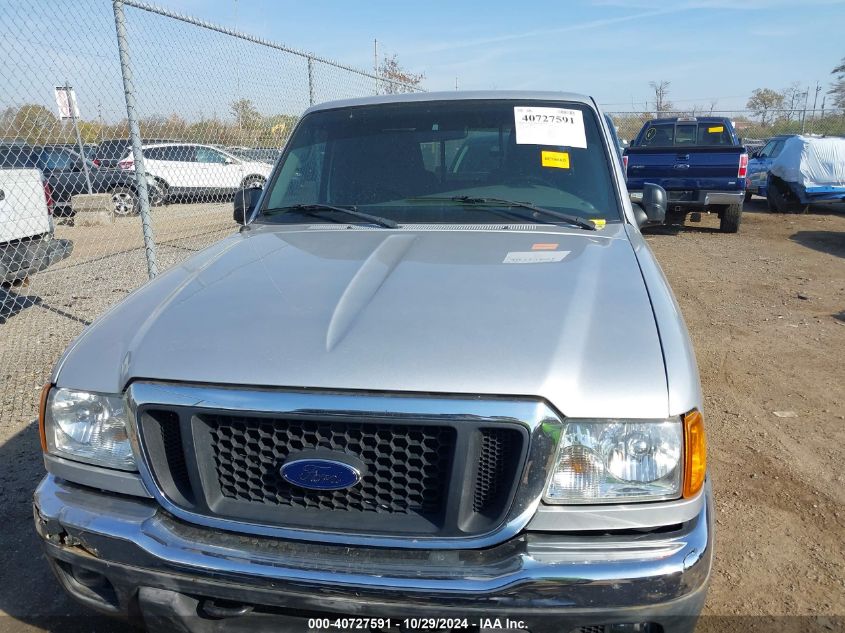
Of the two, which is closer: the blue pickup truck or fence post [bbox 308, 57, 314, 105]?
fence post [bbox 308, 57, 314, 105]

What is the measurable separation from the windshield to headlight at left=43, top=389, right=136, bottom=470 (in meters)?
1.53

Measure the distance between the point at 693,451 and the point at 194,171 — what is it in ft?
34.5

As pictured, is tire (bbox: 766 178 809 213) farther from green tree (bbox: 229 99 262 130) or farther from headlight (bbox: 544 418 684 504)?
headlight (bbox: 544 418 684 504)

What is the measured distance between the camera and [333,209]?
3266 millimetres

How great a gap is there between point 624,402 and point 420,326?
0.60 metres

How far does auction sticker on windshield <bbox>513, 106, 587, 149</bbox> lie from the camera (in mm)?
3342

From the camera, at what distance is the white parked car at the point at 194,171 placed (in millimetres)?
9904

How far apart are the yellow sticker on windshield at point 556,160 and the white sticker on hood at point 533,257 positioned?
31.5 inches

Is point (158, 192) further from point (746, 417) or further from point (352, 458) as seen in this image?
point (352, 458)

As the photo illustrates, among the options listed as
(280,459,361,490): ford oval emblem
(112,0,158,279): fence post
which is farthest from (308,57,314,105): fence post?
(280,459,361,490): ford oval emblem

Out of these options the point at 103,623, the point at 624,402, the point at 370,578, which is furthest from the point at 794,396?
the point at 103,623

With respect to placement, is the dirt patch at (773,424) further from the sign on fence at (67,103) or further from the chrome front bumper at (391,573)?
the sign on fence at (67,103)

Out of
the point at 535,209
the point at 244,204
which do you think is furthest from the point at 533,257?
the point at 244,204

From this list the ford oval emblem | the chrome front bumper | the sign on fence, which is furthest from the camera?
the sign on fence
